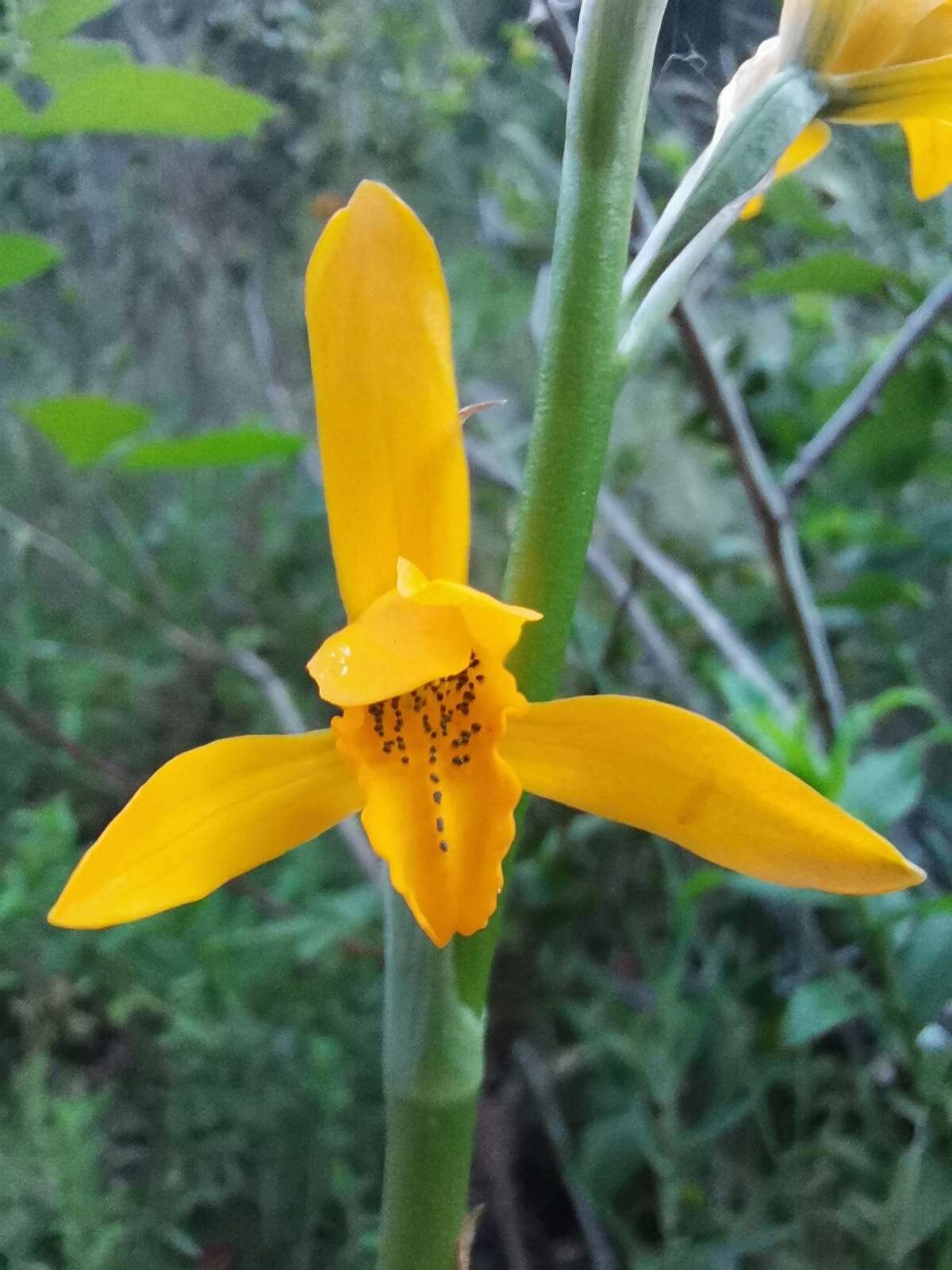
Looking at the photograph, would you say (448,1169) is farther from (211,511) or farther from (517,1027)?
(211,511)

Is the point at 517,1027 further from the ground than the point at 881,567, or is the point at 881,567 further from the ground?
the point at 881,567

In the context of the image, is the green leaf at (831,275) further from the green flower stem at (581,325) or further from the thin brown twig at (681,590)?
the green flower stem at (581,325)

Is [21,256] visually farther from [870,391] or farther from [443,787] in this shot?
[870,391]

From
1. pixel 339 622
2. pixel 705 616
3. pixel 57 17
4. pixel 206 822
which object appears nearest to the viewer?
pixel 206 822

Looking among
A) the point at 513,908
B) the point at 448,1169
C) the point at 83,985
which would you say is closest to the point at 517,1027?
the point at 513,908

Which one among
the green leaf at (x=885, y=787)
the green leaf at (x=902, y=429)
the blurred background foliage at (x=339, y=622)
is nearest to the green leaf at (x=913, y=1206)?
the blurred background foliage at (x=339, y=622)

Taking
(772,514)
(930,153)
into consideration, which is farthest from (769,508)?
(930,153)
